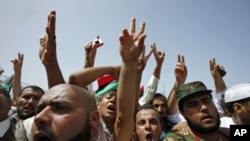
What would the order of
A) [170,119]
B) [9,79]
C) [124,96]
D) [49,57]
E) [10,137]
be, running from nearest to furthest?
[124,96] → [49,57] → [10,137] → [170,119] → [9,79]

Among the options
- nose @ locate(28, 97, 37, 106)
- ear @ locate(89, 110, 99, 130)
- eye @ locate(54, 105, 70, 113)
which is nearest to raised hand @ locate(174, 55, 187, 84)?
nose @ locate(28, 97, 37, 106)

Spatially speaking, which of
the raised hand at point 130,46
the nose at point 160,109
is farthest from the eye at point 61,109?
the nose at point 160,109

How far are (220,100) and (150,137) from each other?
9.05 ft

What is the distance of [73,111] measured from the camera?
6.89 ft

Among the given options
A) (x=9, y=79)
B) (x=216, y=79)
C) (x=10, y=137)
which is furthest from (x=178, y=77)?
(x=9, y=79)

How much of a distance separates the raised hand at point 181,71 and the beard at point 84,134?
309 cm

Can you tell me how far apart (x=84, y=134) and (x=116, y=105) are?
4.75ft

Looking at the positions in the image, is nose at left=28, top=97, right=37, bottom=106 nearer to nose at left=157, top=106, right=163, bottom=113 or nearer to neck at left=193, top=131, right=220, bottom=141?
nose at left=157, top=106, right=163, bottom=113

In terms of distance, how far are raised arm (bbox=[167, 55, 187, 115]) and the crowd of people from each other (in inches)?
0.7

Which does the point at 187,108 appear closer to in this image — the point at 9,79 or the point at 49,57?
the point at 49,57

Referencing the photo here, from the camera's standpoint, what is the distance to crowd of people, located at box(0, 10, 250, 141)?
6.93ft

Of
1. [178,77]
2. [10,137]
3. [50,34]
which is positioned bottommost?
[10,137]

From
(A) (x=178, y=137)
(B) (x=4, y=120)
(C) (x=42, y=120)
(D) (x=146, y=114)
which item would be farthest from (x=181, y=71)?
(C) (x=42, y=120)

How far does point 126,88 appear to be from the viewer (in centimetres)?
260
